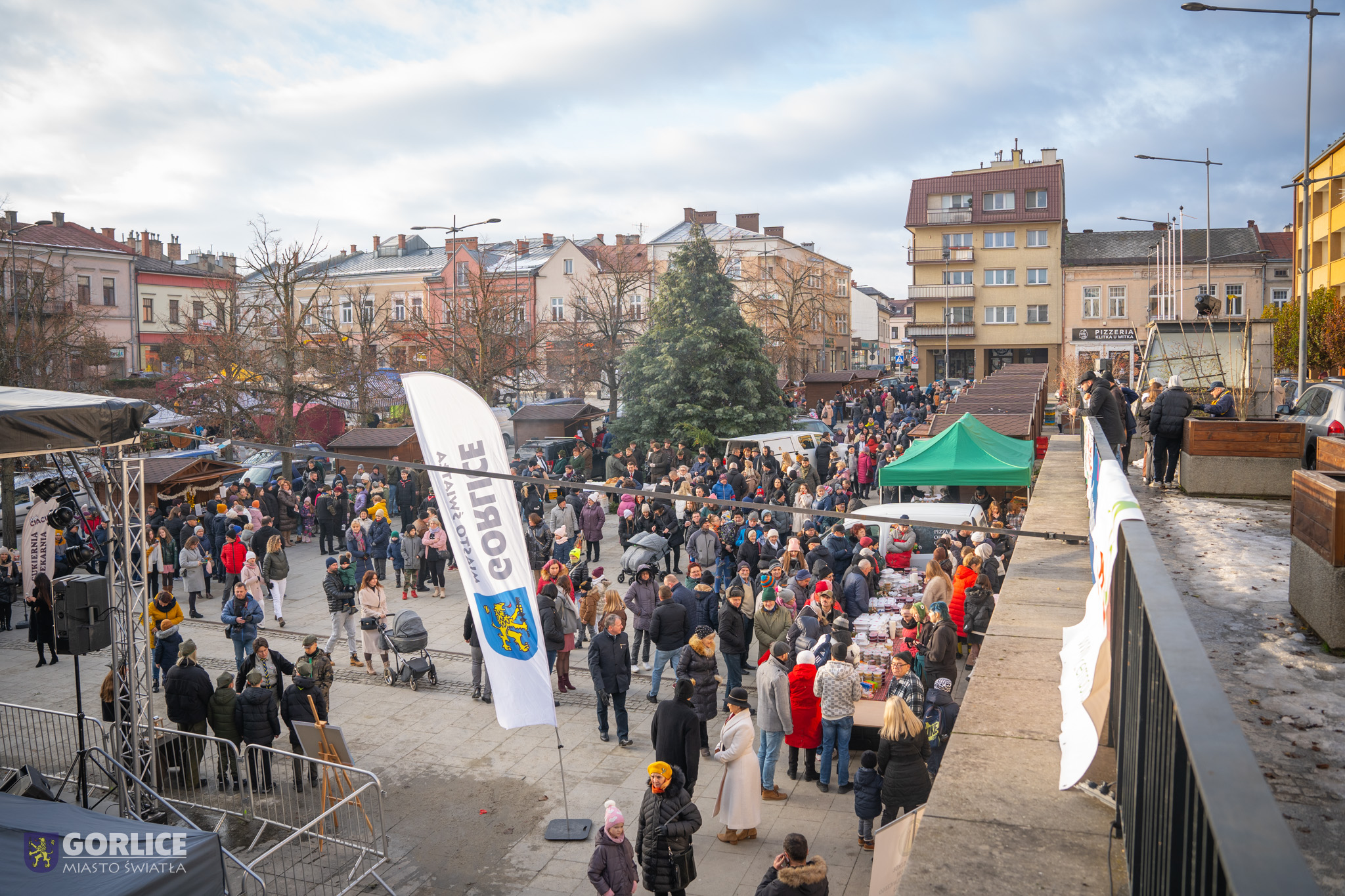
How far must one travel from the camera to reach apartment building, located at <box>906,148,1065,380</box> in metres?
63.3

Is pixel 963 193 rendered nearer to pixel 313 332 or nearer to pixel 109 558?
pixel 313 332

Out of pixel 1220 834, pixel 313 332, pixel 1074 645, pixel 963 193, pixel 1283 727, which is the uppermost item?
pixel 963 193

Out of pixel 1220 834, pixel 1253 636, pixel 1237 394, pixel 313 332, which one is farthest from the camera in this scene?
pixel 313 332

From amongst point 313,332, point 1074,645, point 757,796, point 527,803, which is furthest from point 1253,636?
point 313,332

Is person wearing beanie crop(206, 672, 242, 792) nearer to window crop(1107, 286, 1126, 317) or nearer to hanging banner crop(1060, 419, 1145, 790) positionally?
hanging banner crop(1060, 419, 1145, 790)

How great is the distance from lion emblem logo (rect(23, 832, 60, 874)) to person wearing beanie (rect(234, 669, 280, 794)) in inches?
160

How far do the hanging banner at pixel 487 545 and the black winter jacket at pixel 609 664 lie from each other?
6.59ft

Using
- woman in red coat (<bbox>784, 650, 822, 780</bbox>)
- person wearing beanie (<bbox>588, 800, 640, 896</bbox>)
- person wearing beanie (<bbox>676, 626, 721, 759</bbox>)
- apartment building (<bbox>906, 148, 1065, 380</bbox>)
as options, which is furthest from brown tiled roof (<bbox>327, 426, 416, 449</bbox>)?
apartment building (<bbox>906, 148, 1065, 380</bbox>)

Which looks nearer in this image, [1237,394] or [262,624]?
[1237,394]

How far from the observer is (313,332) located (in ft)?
127

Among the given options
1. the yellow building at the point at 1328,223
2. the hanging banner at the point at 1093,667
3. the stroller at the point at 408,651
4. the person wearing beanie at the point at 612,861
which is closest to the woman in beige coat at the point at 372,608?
the stroller at the point at 408,651

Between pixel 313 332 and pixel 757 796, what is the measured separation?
34319 millimetres

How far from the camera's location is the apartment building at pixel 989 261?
63281 mm

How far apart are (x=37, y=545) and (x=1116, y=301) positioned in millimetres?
62209
